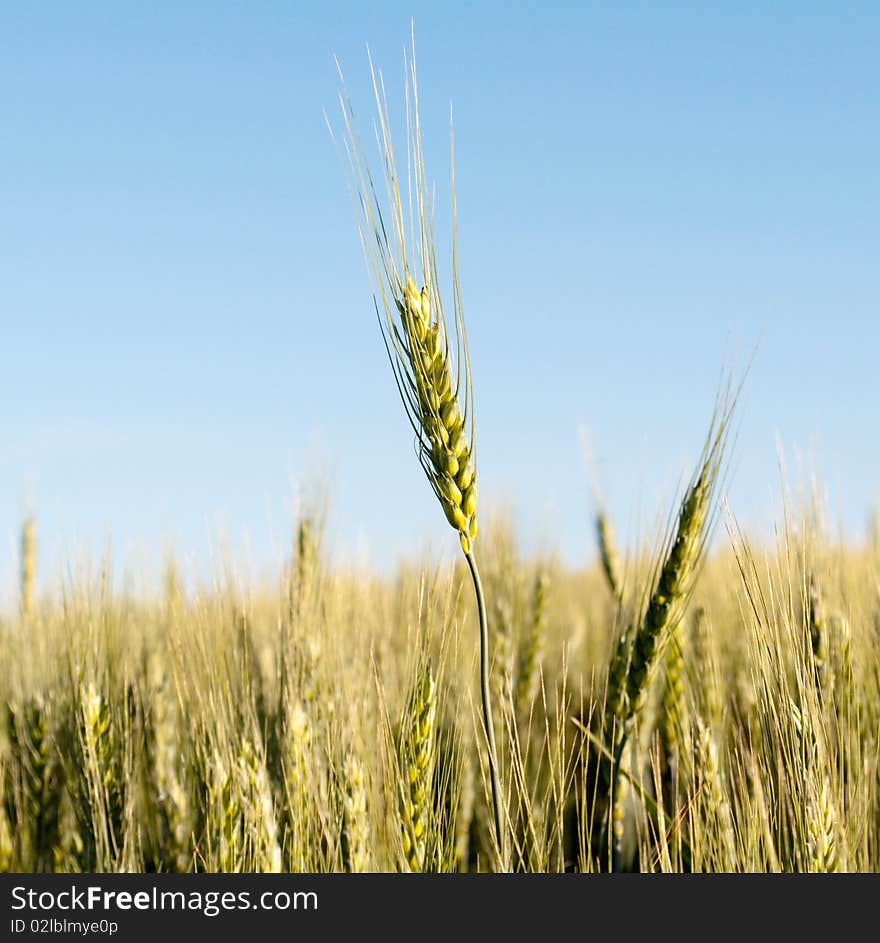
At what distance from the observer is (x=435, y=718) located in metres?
1.84

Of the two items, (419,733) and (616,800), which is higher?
(419,733)

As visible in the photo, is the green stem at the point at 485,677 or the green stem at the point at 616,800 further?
the green stem at the point at 616,800

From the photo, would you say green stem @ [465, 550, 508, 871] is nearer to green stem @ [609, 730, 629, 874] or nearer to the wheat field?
the wheat field

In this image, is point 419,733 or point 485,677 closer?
point 485,677

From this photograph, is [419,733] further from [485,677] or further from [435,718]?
[485,677]

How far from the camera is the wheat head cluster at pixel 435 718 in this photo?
5.36 feet

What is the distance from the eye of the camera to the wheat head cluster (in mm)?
1635

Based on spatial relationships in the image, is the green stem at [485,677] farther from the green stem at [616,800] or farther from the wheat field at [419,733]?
the green stem at [616,800]

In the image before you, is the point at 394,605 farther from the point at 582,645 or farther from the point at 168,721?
the point at 582,645

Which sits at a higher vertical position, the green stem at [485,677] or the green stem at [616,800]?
the green stem at [485,677]

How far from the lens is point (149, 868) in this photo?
2.56m

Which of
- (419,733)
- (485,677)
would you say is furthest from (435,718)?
(485,677)

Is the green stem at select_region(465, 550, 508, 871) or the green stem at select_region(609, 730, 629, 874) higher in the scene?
the green stem at select_region(465, 550, 508, 871)

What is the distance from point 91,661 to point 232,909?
4.24 ft
